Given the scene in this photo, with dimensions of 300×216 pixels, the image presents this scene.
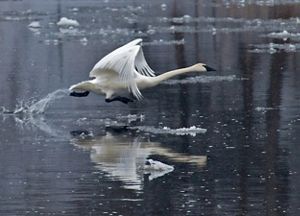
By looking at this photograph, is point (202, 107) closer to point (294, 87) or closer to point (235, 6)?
point (294, 87)

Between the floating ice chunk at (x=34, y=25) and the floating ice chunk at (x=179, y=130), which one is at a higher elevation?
the floating ice chunk at (x=34, y=25)

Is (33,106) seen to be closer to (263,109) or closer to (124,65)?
(124,65)

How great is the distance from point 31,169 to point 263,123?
3589mm

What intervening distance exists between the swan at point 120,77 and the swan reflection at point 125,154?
2.07 feet

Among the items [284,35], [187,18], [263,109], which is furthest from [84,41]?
[263,109]

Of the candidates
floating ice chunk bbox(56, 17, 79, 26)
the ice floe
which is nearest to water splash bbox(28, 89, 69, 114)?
the ice floe

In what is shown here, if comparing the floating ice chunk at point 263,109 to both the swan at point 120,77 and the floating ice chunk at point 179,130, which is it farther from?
the floating ice chunk at point 179,130

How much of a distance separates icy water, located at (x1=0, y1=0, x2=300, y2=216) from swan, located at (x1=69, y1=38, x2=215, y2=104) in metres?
0.38

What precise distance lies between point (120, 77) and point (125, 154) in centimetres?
205

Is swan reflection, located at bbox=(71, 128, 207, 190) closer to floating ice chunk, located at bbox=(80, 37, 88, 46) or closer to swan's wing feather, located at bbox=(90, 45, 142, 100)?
swan's wing feather, located at bbox=(90, 45, 142, 100)

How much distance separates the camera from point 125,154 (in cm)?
1216

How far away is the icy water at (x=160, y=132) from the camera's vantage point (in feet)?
32.5

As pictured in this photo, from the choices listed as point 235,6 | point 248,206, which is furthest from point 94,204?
point 235,6

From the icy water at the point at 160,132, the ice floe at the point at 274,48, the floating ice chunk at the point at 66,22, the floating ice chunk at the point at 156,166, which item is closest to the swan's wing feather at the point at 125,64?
the icy water at the point at 160,132
